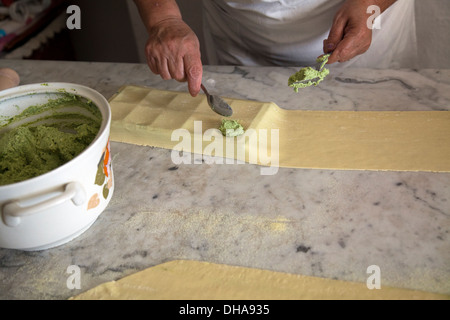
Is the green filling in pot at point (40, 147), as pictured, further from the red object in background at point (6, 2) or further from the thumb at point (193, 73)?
the red object in background at point (6, 2)

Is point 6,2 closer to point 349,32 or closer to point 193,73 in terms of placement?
point 193,73

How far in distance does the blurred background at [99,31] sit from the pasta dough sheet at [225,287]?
4.95 feet

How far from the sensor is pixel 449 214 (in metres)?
A: 0.69

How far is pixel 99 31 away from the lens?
2.37 metres

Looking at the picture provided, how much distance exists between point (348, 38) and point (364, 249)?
54 centimetres

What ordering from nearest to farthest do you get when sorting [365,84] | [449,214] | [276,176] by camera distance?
1. [449,214]
2. [276,176]
3. [365,84]

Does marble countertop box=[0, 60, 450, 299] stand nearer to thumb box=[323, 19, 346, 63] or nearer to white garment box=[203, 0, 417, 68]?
thumb box=[323, 19, 346, 63]

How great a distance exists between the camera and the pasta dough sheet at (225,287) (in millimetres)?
596

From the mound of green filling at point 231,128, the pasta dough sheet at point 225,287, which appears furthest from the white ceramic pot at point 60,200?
the mound of green filling at point 231,128

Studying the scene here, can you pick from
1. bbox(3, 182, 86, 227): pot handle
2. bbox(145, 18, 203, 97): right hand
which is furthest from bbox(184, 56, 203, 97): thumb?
bbox(3, 182, 86, 227): pot handle

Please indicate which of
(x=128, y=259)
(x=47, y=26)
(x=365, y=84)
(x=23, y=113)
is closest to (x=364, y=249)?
(x=128, y=259)

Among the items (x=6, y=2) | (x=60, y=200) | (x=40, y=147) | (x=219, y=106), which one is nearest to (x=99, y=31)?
(x=6, y=2)

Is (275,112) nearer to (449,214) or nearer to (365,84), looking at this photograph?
(365,84)

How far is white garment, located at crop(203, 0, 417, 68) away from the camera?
113cm
